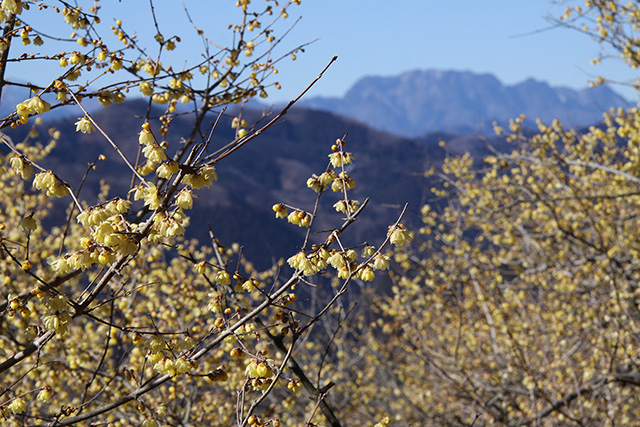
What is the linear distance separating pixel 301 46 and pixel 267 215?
38388 mm

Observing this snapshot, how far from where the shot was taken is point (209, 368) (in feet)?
17.1

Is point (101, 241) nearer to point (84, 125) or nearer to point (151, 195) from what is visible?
point (151, 195)

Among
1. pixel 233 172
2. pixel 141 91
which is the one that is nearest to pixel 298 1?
pixel 141 91

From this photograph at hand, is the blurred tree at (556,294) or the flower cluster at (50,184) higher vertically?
the flower cluster at (50,184)

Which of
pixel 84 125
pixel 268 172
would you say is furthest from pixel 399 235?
pixel 268 172

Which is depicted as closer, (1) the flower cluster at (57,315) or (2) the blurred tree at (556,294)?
(1) the flower cluster at (57,315)

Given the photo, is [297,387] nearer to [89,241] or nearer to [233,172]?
[89,241]

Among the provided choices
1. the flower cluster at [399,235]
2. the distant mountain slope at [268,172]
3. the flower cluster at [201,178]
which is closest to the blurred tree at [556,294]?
the flower cluster at [399,235]

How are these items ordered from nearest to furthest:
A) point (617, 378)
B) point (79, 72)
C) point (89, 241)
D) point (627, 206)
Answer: point (89, 241), point (79, 72), point (617, 378), point (627, 206)

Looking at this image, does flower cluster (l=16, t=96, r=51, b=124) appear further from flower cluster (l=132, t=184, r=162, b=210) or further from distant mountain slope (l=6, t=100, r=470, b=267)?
distant mountain slope (l=6, t=100, r=470, b=267)

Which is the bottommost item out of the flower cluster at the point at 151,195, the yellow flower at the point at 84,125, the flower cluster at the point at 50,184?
the flower cluster at the point at 151,195

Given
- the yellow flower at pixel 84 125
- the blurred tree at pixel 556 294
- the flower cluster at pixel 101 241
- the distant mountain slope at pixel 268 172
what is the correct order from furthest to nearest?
the distant mountain slope at pixel 268 172 → the blurred tree at pixel 556 294 → the yellow flower at pixel 84 125 → the flower cluster at pixel 101 241

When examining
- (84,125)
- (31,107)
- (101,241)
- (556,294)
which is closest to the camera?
(101,241)

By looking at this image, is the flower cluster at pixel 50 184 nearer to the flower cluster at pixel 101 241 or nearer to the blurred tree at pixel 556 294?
the flower cluster at pixel 101 241
